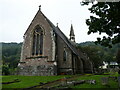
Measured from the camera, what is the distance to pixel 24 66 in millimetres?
30297

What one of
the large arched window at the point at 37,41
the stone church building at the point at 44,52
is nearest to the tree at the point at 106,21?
the stone church building at the point at 44,52

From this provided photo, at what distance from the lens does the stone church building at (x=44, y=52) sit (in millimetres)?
28353

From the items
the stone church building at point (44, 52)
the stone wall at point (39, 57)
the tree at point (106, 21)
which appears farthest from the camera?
the stone church building at point (44, 52)

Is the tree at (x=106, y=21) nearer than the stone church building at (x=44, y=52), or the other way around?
the tree at (x=106, y=21)

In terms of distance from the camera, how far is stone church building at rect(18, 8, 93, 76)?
93.0ft

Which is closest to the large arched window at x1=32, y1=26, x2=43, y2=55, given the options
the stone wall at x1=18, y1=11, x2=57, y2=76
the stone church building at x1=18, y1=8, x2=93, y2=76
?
the stone church building at x1=18, y1=8, x2=93, y2=76

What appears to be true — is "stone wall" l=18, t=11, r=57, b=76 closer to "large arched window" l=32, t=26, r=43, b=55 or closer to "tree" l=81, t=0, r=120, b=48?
"large arched window" l=32, t=26, r=43, b=55

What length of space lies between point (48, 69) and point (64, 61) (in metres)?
3.97

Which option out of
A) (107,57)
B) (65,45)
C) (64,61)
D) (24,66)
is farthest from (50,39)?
(107,57)

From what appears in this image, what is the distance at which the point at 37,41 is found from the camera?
31172mm

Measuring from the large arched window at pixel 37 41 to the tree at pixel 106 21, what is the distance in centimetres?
1910

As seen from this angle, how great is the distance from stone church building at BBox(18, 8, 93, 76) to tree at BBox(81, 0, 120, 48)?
53.4 feet

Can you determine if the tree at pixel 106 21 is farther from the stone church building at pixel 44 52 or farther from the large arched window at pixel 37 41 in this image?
the large arched window at pixel 37 41

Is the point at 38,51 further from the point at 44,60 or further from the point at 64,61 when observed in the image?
the point at 64,61
